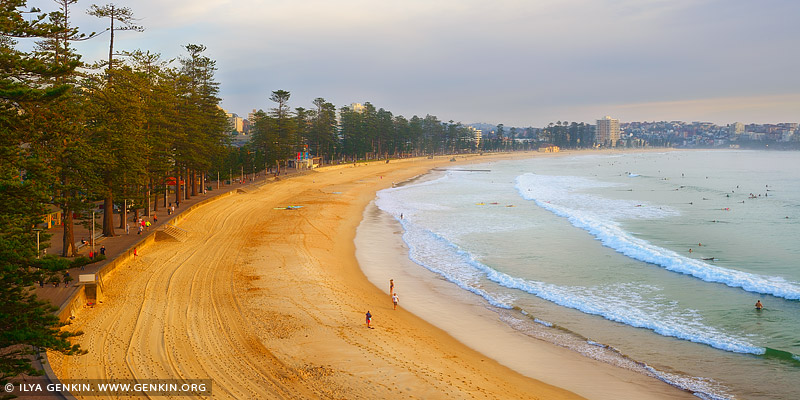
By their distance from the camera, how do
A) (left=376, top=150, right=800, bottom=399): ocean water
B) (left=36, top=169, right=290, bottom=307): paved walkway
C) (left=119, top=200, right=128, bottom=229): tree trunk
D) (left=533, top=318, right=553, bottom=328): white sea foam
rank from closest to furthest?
(left=376, top=150, right=800, bottom=399): ocean water < (left=36, top=169, right=290, bottom=307): paved walkway < (left=533, top=318, right=553, bottom=328): white sea foam < (left=119, top=200, right=128, bottom=229): tree trunk

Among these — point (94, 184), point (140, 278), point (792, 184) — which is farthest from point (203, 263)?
point (792, 184)

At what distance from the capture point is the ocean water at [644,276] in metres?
15.3

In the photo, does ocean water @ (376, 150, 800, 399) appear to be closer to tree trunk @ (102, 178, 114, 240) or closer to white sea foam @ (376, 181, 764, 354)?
white sea foam @ (376, 181, 764, 354)

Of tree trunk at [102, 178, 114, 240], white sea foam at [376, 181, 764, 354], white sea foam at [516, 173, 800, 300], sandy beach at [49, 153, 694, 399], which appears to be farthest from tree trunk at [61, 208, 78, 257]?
white sea foam at [516, 173, 800, 300]

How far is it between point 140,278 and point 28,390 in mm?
10928

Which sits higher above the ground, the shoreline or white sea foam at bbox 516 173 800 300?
white sea foam at bbox 516 173 800 300

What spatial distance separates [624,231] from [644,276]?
1202cm

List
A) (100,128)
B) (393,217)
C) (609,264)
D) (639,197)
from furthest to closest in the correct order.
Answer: (639,197)
(393,217)
(609,264)
(100,128)

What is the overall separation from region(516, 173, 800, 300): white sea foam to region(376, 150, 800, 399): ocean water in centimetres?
11

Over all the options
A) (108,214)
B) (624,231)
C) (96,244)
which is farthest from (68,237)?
(624,231)

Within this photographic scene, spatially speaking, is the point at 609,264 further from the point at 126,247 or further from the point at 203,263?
the point at 126,247

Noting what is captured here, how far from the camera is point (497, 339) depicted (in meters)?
16.6

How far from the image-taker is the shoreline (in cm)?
1341

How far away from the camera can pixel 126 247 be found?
24672 millimetres
